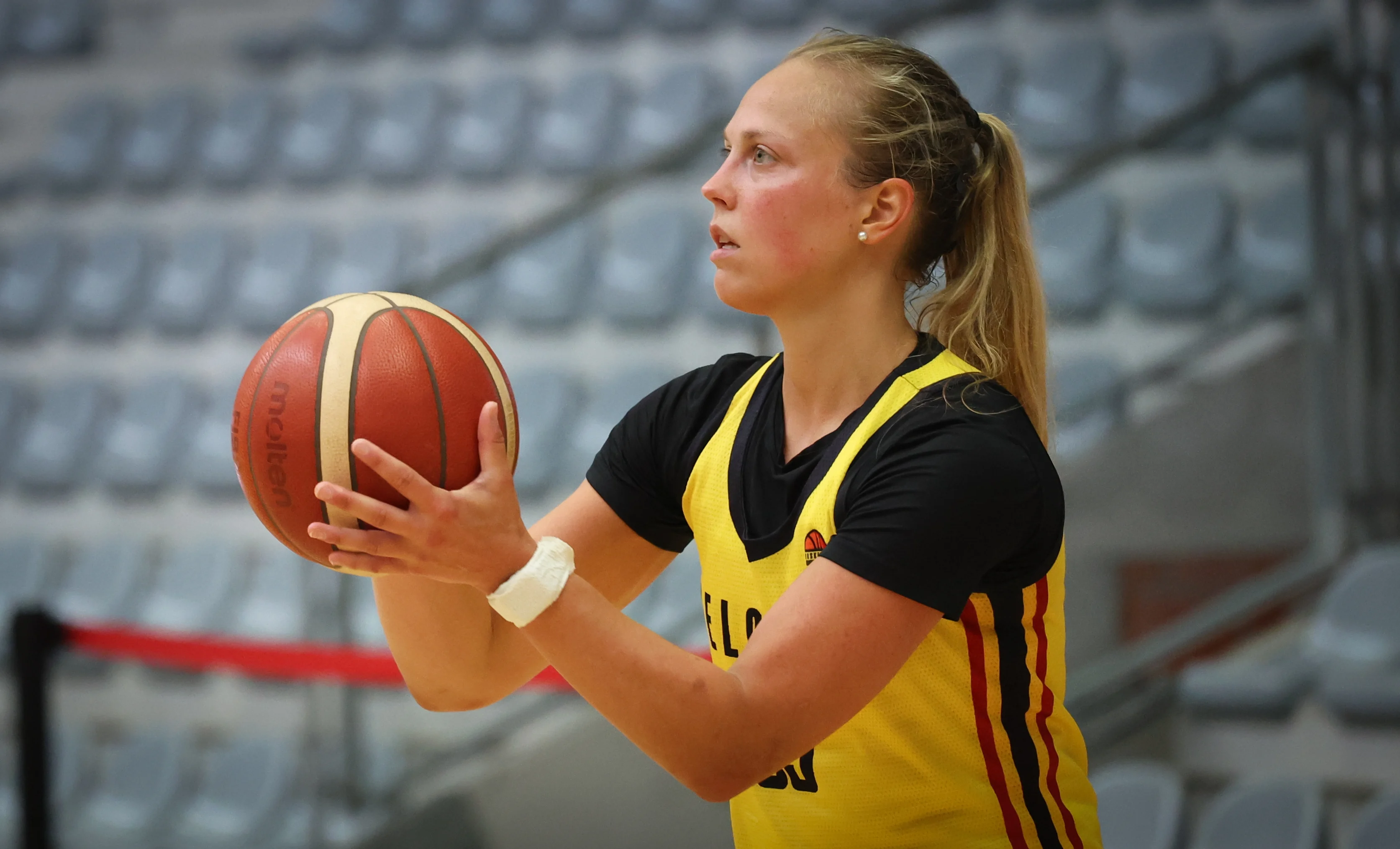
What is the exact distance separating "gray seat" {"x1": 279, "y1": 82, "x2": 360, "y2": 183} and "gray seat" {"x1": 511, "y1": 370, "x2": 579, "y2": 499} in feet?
8.75

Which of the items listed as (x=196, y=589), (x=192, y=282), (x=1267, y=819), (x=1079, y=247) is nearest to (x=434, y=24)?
(x=192, y=282)

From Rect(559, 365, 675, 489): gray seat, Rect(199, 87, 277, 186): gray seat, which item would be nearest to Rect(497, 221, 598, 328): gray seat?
Rect(559, 365, 675, 489): gray seat

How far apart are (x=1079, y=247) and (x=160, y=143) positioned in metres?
4.87

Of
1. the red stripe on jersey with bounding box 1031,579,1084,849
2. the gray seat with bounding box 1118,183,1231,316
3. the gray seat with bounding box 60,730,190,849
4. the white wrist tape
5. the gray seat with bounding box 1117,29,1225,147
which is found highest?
the white wrist tape

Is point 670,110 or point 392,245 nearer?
point 670,110

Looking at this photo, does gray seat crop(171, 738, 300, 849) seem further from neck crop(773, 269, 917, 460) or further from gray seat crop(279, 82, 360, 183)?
gray seat crop(279, 82, 360, 183)

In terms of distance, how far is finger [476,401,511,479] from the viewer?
1.12 metres

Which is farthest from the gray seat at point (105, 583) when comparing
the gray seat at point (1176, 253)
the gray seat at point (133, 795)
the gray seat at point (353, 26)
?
the gray seat at point (1176, 253)

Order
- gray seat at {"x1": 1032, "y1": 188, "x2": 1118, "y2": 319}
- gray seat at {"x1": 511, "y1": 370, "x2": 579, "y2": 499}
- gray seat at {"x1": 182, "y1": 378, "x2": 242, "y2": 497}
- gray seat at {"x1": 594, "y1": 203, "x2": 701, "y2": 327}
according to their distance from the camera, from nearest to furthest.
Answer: gray seat at {"x1": 1032, "y1": 188, "x2": 1118, "y2": 319}, gray seat at {"x1": 511, "y1": 370, "x2": 579, "y2": 499}, gray seat at {"x1": 594, "y1": 203, "x2": 701, "y2": 327}, gray seat at {"x1": 182, "y1": 378, "x2": 242, "y2": 497}

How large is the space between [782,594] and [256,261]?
513cm

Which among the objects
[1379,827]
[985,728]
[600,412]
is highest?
[985,728]

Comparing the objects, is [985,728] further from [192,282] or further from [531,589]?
[192,282]

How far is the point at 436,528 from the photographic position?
3.51ft

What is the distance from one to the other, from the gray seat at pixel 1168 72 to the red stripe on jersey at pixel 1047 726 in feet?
10.3
